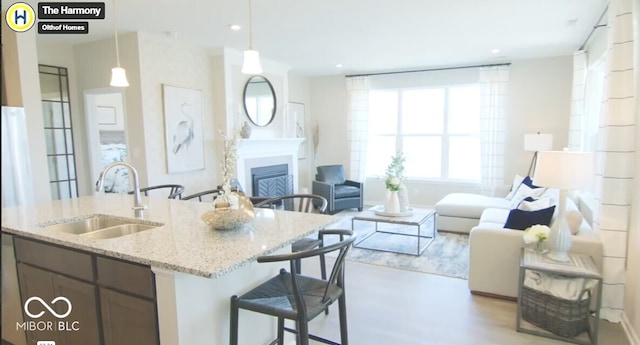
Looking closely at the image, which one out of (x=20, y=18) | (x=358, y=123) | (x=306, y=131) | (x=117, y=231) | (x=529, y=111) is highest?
(x=20, y=18)

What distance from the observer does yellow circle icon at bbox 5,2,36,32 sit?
11.5 feet

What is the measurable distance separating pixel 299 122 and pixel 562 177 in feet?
17.6

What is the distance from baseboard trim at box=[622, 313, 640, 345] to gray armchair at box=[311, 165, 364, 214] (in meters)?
4.23

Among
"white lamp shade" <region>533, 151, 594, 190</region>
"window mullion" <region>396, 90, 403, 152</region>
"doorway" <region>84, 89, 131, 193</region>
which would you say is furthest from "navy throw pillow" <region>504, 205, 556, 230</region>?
"doorway" <region>84, 89, 131, 193</region>

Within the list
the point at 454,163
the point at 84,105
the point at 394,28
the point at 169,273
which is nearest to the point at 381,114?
the point at 454,163

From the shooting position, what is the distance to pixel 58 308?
2.16 metres

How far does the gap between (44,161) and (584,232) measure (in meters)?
4.99

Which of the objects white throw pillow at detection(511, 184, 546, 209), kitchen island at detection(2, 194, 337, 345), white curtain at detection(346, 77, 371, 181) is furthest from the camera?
white curtain at detection(346, 77, 371, 181)

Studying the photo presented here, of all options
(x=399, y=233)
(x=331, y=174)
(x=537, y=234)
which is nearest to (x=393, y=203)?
(x=399, y=233)

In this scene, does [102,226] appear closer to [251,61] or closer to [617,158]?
[251,61]

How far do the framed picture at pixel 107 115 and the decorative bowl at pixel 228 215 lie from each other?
5.08 metres

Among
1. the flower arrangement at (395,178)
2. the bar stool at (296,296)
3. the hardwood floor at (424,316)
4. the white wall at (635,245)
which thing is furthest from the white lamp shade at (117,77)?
the white wall at (635,245)

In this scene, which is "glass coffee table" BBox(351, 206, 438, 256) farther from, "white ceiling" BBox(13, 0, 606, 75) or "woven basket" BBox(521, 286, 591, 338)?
"white ceiling" BBox(13, 0, 606, 75)

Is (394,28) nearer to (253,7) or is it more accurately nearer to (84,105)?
(253,7)
